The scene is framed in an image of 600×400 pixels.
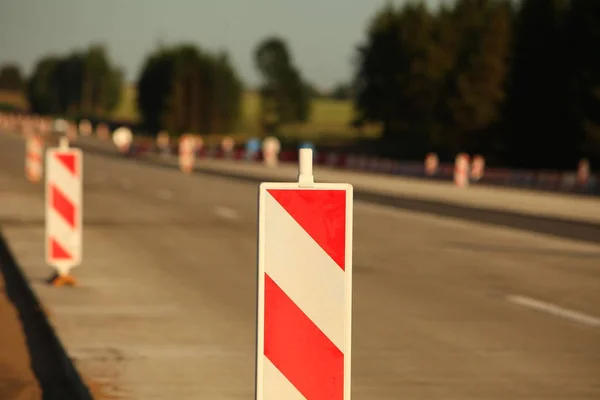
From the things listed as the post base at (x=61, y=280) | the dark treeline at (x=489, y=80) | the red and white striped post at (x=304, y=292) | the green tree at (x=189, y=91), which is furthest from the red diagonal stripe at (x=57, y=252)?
the green tree at (x=189, y=91)

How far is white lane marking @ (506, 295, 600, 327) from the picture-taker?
486 inches

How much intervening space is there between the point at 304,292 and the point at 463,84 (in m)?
106

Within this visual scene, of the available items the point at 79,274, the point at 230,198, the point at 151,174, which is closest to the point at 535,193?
the point at 230,198

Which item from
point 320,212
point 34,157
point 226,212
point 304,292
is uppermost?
point 320,212

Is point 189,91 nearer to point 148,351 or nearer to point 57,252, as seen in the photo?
point 57,252

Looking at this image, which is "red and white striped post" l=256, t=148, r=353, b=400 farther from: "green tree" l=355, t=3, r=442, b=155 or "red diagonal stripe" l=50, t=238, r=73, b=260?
"green tree" l=355, t=3, r=442, b=155

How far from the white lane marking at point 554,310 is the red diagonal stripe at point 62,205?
419cm

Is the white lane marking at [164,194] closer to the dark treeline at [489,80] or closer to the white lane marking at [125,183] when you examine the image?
the white lane marking at [125,183]

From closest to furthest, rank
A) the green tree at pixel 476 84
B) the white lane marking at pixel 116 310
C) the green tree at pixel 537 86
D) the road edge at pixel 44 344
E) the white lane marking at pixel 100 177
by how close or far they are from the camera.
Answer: the road edge at pixel 44 344
the white lane marking at pixel 116 310
the white lane marking at pixel 100 177
the green tree at pixel 537 86
the green tree at pixel 476 84

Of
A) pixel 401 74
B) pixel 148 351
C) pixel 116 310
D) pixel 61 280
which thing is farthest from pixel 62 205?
pixel 401 74

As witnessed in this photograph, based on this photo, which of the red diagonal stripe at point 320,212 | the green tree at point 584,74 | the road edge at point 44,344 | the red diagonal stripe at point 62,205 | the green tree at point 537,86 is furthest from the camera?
the green tree at point 537,86

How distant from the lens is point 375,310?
1279 cm

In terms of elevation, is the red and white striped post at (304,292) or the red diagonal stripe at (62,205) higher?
the red and white striped post at (304,292)

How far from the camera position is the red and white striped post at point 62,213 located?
13.6m
